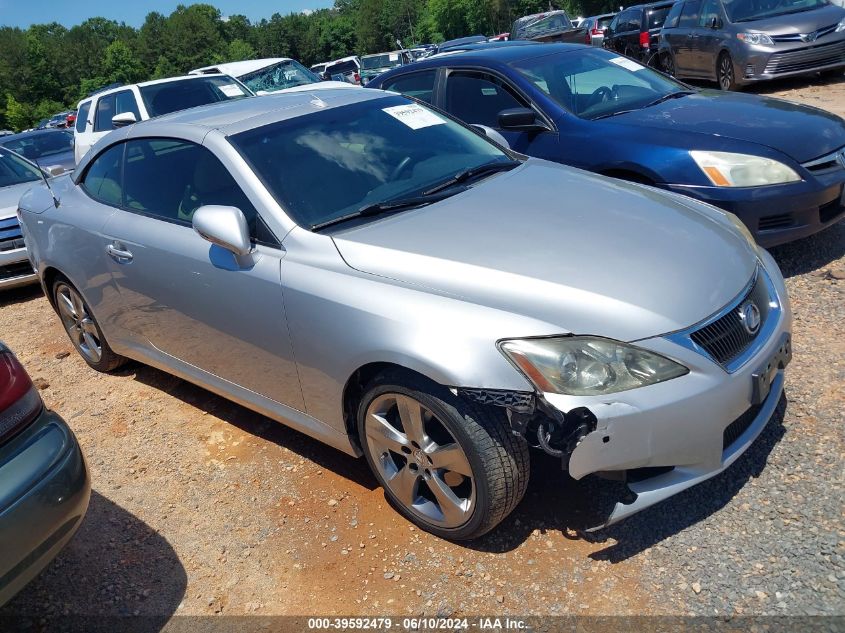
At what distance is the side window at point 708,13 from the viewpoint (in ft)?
36.8

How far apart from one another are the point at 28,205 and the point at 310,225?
285 cm

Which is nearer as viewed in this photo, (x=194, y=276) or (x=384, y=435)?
(x=384, y=435)

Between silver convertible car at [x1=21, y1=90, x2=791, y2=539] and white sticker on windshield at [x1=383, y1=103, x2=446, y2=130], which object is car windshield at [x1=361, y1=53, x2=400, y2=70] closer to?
white sticker on windshield at [x1=383, y1=103, x2=446, y2=130]

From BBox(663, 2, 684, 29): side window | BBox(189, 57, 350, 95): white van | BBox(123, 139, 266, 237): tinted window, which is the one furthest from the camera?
BBox(663, 2, 684, 29): side window

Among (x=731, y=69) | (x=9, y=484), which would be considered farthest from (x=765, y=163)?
(x=731, y=69)

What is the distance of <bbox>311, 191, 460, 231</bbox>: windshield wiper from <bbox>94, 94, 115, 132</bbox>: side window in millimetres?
8409

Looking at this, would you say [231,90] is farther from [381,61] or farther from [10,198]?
[381,61]

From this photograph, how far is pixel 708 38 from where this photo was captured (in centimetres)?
1127

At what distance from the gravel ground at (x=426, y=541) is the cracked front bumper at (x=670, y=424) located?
0.99 feet

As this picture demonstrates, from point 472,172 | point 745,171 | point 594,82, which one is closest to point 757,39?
point 594,82

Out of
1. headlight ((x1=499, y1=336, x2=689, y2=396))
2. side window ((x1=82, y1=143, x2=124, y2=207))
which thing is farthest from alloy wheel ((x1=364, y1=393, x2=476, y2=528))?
side window ((x1=82, y1=143, x2=124, y2=207))

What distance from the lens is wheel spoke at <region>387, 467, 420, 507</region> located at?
2855mm

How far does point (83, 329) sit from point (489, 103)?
335 centimetres

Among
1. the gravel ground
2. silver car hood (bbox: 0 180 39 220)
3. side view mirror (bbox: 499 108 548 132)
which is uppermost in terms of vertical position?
side view mirror (bbox: 499 108 548 132)
